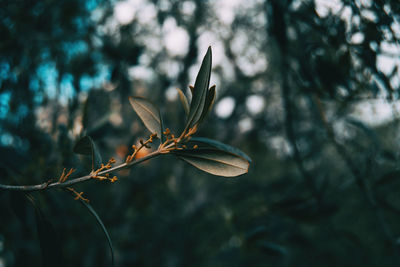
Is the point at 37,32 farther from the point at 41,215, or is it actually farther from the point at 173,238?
the point at 173,238

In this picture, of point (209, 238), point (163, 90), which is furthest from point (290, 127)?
point (209, 238)

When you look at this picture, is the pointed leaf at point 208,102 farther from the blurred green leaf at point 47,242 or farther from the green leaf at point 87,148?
the blurred green leaf at point 47,242

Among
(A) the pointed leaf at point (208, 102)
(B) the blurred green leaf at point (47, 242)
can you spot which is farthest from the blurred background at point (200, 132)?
(A) the pointed leaf at point (208, 102)

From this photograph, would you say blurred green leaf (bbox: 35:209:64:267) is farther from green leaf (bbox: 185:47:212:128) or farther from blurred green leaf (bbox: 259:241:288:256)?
blurred green leaf (bbox: 259:241:288:256)

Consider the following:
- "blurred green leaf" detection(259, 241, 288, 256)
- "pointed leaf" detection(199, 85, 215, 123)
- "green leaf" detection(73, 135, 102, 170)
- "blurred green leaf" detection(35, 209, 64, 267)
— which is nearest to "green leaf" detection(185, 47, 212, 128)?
"pointed leaf" detection(199, 85, 215, 123)

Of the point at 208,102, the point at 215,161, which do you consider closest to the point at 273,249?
the point at 215,161

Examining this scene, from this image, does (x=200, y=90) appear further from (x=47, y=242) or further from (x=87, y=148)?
(x=47, y=242)

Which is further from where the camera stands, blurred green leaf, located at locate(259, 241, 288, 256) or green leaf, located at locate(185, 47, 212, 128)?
blurred green leaf, located at locate(259, 241, 288, 256)
